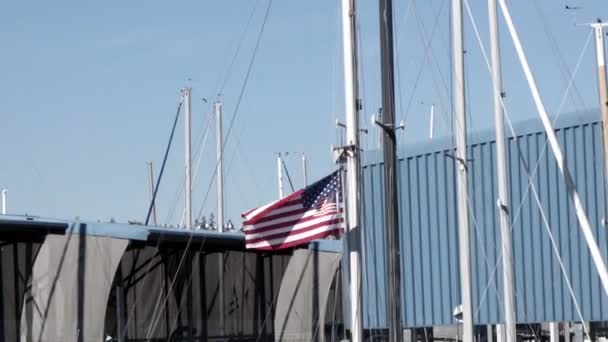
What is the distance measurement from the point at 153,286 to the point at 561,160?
1638 cm

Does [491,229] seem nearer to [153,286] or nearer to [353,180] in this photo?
[153,286]

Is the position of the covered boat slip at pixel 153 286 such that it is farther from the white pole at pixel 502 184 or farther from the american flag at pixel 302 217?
the white pole at pixel 502 184

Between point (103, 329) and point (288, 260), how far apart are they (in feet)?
36.6

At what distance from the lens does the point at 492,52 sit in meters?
26.6

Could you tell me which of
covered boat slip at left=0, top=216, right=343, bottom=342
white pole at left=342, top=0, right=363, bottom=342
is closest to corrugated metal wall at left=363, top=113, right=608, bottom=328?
covered boat slip at left=0, top=216, right=343, bottom=342

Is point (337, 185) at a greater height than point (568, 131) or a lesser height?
lesser

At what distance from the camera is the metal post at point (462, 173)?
23.2 m

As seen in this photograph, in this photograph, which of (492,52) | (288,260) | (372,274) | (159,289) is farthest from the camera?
(288,260)

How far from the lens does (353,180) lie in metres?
20.9

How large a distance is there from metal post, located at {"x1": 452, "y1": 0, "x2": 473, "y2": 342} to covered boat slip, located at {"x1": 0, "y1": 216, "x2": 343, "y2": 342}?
17.6 feet

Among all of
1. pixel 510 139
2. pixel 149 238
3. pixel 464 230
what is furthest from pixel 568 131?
pixel 149 238

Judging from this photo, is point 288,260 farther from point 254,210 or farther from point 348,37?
point 348,37

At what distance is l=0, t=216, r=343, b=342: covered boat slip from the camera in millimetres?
30812

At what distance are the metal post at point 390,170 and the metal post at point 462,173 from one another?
3.49 metres
